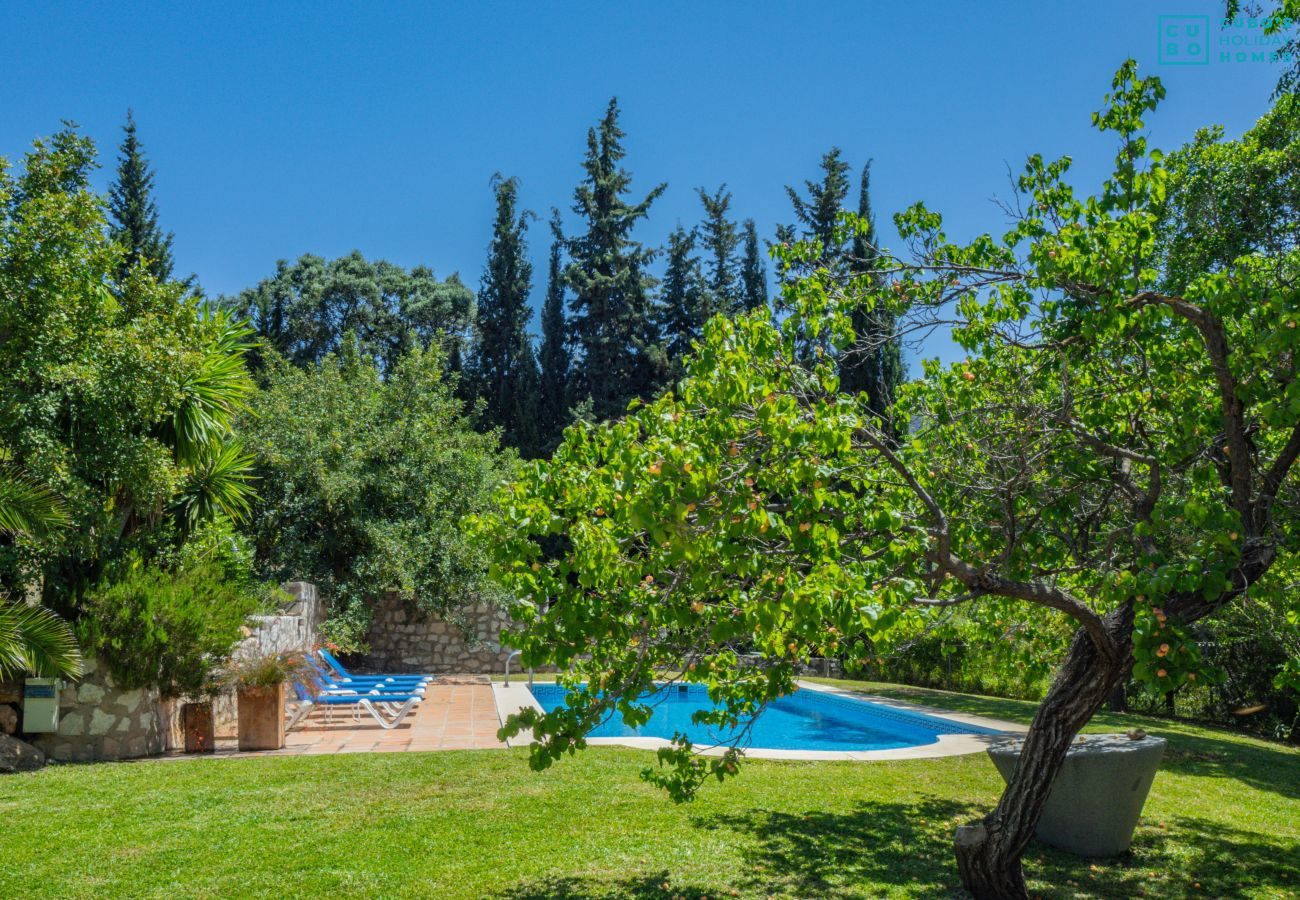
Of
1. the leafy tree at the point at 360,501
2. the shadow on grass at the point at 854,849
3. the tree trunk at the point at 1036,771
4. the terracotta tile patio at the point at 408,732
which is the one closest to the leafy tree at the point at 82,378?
the terracotta tile patio at the point at 408,732

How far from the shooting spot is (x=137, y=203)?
29781 millimetres

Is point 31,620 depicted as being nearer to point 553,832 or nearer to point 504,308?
point 553,832

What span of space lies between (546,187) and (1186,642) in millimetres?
33191

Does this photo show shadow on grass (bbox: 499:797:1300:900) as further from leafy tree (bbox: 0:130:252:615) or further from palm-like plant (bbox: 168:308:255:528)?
palm-like plant (bbox: 168:308:255:528)

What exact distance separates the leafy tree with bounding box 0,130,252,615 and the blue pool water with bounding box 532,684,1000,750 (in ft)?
22.8

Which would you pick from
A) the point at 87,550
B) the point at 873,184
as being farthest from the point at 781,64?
the point at 873,184

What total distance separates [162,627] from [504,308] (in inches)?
973

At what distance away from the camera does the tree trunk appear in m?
5.18

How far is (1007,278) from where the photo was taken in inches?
201

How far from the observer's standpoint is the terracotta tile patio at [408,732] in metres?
10.2

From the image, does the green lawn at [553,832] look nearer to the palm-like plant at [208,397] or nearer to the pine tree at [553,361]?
the palm-like plant at [208,397]

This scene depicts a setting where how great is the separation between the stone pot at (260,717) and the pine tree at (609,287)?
20780mm

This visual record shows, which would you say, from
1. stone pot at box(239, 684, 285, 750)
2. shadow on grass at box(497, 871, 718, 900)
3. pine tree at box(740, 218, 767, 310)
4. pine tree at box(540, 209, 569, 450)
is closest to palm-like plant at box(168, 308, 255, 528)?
A: stone pot at box(239, 684, 285, 750)
